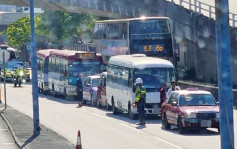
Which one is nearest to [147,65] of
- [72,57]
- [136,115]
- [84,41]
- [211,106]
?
[136,115]

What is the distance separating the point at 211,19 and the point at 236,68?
3.25 metres

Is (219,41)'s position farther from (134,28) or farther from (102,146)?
(134,28)

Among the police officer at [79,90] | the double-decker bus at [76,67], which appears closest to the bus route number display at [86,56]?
the double-decker bus at [76,67]

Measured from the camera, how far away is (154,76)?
118 ft

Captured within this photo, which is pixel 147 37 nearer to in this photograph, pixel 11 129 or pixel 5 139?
pixel 11 129

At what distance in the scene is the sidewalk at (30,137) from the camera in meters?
24.9

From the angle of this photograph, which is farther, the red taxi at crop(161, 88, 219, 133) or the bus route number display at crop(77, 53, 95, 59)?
the bus route number display at crop(77, 53, 95, 59)

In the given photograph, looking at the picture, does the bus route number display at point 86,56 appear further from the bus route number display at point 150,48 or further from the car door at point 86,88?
the bus route number display at point 150,48

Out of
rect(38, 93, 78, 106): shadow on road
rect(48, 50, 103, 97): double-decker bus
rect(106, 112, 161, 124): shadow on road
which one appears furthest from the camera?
rect(48, 50, 103, 97): double-decker bus

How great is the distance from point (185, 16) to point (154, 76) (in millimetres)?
18126

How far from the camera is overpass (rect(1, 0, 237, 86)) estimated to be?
51.8 meters

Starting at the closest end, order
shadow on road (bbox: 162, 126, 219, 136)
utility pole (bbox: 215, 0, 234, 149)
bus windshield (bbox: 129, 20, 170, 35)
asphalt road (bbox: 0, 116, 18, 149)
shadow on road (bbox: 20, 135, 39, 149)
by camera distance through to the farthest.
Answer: utility pole (bbox: 215, 0, 234, 149) → shadow on road (bbox: 20, 135, 39, 149) → asphalt road (bbox: 0, 116, 18, 149) → shadow on road (bbox: 162, 126, 219, 136) → bus windshield (bbox: 129, 20, 170, 35)

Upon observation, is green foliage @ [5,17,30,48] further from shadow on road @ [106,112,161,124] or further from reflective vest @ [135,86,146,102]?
reflective vest @ [135,86,146,102]

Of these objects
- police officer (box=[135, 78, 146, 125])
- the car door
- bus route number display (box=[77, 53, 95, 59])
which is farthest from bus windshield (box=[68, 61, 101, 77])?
police officer (box=[135, 78, 146, 125])
